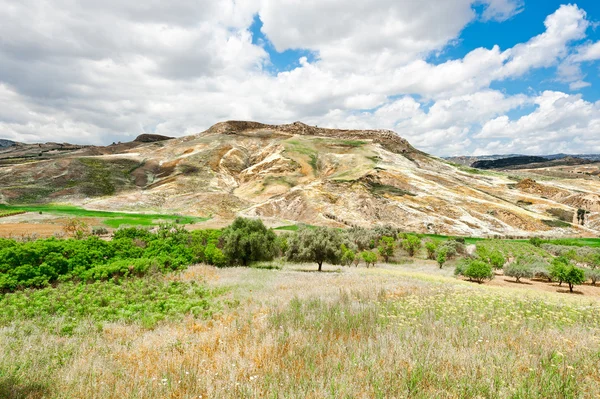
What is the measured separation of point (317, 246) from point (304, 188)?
6391cm

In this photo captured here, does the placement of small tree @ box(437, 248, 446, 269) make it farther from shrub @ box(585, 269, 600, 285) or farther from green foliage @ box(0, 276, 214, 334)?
green foliage @ box(0, 276, 214, 334)

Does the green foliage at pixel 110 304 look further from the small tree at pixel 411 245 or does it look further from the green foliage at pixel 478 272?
the small tree at pixel 411 245

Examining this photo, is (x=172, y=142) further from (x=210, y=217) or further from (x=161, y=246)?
(x=161, y=246)

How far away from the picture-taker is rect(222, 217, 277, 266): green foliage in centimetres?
3047

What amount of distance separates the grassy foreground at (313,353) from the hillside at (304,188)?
68.3m

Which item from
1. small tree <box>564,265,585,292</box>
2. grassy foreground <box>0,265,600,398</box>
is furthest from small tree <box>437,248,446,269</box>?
grassy foreground <box>0,265,600,398</box>

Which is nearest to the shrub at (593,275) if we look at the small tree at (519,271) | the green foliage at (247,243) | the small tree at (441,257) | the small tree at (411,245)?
the small tree at (519,271)

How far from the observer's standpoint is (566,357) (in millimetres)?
6027

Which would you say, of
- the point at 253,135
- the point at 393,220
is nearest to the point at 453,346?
the point at 393,220

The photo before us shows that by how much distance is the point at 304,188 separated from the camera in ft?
315

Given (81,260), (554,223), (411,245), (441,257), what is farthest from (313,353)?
(554,223)

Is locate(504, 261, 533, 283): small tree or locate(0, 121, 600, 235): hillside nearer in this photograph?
locate(504, 261, 533, 283): small tree

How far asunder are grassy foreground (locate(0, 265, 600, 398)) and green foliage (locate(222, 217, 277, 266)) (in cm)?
1951

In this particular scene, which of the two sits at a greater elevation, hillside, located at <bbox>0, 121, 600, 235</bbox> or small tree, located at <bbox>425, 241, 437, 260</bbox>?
hillside, located at <bbox>0, 121, 600, 235</bbox>
